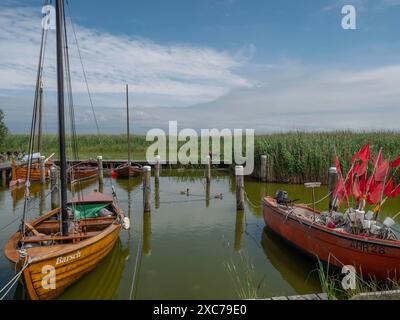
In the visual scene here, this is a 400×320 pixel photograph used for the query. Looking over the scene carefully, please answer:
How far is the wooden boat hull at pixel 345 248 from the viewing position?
6609 millimetres

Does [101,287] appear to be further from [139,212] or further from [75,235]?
[139,212]

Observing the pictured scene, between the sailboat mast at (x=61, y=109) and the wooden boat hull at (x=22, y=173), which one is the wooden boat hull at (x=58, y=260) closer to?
the sailboat mast at (x=61, y=109)

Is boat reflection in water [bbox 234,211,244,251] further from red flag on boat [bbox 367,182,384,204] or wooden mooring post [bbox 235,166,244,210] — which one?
red flag on boat [bbox 367,182,384,204]

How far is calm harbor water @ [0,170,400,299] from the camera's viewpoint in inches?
290

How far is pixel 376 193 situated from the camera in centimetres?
768

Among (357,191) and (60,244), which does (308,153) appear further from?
(60,244)

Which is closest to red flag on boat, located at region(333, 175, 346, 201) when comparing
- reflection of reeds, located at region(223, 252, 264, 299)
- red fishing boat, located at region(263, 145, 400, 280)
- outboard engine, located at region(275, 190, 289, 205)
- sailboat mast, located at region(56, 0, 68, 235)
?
red fishing boat, located at region(263, 145, 400, 280)

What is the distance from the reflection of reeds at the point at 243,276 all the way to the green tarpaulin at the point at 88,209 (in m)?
4.66

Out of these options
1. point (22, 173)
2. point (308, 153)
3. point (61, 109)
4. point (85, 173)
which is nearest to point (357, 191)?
point (61, 109)

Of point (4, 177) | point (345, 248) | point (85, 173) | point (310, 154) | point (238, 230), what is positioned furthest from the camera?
point (85, 173)

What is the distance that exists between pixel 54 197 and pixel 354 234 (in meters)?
12.6

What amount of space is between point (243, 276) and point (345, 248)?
8.07ft

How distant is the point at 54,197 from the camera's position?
48.9 ft

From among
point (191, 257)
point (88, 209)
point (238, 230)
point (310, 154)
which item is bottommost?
point (191, 257)
